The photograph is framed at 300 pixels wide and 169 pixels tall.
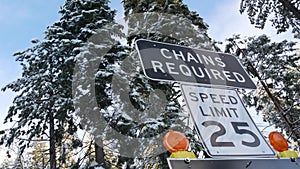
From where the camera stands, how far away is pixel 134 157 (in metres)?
7.75

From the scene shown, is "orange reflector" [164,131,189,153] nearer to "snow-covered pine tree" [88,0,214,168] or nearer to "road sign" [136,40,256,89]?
"road sign" [136,40,256,89]

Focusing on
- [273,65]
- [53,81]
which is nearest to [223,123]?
[53,81]

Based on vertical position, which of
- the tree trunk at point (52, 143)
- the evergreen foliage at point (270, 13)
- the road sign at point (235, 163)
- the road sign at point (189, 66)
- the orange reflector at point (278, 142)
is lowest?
the road sign at point (235, 163)

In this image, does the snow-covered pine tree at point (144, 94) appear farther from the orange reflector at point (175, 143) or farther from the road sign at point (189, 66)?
the orange reflector at point (175, 143)

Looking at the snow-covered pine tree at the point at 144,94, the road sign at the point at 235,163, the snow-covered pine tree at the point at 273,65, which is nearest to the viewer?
the road sign at the point at 235,163

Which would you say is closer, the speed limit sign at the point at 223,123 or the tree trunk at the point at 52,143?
the speed limit sign at the point at 223,123

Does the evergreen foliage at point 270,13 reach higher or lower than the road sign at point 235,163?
higher

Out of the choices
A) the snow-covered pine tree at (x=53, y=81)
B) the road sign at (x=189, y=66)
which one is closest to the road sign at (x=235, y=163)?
the road sign at (x=189, y=66)

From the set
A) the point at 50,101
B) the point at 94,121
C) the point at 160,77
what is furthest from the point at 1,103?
the point at 160,77

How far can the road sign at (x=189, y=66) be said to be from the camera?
1483 mm

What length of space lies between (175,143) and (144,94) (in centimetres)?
782

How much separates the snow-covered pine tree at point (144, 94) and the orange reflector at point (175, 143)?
591 centimetres

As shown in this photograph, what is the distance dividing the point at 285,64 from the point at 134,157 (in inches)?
349

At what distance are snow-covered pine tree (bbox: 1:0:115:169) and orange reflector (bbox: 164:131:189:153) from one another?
8141mm
